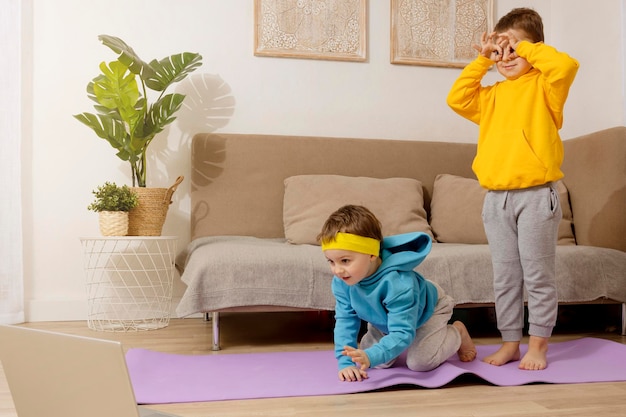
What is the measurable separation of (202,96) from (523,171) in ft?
6.21

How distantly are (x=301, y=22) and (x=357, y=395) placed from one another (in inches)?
90.1

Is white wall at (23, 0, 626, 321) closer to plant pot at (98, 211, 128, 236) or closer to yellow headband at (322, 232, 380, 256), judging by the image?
plant pot at (98, 211, 128, 236)

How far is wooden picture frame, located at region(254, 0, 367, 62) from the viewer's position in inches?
130

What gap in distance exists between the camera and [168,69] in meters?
2.92

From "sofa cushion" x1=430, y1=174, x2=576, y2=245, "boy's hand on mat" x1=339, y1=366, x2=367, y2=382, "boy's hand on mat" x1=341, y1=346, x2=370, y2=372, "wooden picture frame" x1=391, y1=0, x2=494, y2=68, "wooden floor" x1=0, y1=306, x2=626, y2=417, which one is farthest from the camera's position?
"wooden picture frame" x1=391, y1=0, x2=494, y2=68

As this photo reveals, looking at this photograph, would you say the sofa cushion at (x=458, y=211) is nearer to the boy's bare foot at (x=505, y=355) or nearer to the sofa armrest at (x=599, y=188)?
the sofa armrest at (x=599, y=188)

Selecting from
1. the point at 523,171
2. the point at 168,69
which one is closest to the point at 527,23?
the point at 523,171

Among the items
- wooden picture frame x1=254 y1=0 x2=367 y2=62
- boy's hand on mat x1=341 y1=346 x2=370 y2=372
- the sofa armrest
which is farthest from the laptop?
wooden picture frame x1=254 y1=0 x2=367 y2=62

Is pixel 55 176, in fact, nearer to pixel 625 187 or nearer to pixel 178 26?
pixel 178 26

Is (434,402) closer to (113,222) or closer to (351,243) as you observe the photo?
(351,243)

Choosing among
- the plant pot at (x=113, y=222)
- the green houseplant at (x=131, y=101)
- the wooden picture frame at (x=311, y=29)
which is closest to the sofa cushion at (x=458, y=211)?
the wooden picture frame at (x=311, y=29)

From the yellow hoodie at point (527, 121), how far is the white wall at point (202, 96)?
1293 mm

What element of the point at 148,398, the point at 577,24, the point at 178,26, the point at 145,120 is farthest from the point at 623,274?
the point at 178,26

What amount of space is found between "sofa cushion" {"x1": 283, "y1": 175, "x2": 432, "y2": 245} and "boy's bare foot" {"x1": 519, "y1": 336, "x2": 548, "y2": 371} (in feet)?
3.21
